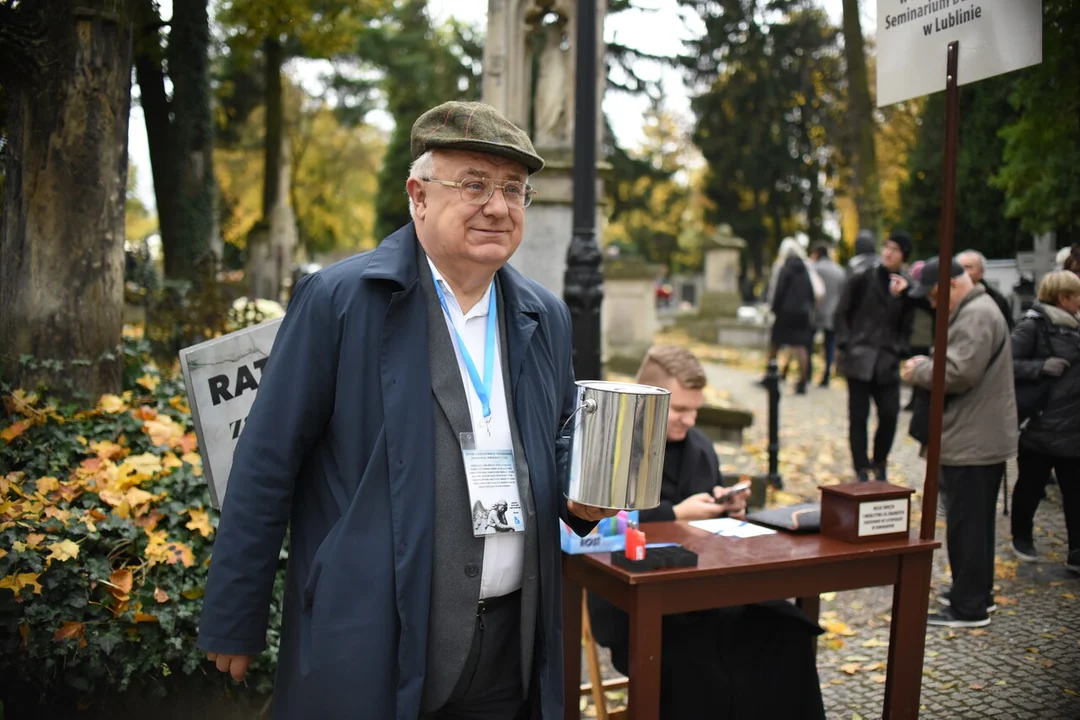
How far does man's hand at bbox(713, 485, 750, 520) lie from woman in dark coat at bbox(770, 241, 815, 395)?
8601 millimetres

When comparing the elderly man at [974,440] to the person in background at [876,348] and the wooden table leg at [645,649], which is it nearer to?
the person in background at [876,348]

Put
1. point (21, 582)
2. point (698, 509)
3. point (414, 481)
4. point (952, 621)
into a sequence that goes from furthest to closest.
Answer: point (952, 621) < point (698, 509) < point (21, 582) < point (414, 481)

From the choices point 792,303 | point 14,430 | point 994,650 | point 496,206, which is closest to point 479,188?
point 496,206

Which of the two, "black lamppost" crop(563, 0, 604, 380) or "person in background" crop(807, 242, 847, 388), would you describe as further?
"person in background" crop(807, 242, 847, 388)

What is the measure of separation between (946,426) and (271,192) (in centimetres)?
1670

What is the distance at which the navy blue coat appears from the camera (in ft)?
7.06

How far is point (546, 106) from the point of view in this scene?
9578 mm

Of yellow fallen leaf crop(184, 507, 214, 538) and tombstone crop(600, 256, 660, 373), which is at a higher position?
tombstone crop(600, 256, 660, 373)

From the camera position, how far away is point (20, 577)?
10.1ft

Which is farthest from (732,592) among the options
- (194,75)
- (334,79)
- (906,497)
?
(334,79)

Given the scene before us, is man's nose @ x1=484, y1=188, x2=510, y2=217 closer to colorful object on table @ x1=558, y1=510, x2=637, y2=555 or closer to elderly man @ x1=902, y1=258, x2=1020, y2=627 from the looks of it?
colorful object on table @ x1=558, y1=510, x2=637, y2=555

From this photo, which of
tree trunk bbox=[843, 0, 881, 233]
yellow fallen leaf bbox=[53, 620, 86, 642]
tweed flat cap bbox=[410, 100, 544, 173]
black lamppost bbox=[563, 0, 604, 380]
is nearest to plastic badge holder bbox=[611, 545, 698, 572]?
tweed flat cap bbox=[410, 100, 544, 173]

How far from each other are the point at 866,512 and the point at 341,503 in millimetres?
1912

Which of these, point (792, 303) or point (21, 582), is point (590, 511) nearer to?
point (21, 582)
